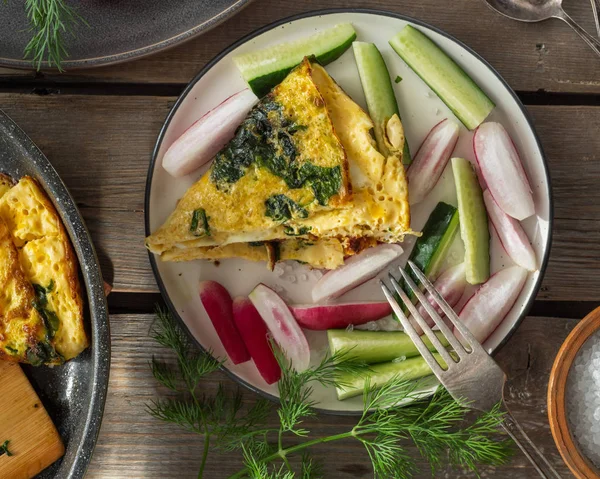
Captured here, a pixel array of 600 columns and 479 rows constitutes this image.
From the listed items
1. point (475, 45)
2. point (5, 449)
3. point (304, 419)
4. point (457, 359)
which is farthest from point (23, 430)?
point (475, 45)

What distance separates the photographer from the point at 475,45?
8.68 feet

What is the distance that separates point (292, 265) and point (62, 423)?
0.96 metres

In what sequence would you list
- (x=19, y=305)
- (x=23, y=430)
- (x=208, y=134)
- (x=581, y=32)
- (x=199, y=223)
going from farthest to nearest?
(x=581, y=32), (x=208, y=134), (x=199, y=223), (x=23, y=430), (x=19, y=305)

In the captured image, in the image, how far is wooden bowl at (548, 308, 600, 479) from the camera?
234cm

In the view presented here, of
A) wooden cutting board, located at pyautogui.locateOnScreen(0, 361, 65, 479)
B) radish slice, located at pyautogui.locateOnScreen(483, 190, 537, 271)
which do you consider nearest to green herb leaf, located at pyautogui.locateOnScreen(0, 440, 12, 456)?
wooden cutting board, located at pyautogui.locateOnScreen(0, 361, 65, 479)

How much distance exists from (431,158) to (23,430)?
5.47ft

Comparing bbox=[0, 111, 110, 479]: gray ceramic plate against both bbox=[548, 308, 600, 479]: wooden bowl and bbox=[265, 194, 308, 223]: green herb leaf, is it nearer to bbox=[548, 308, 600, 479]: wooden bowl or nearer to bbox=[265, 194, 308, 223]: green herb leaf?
bbox=[265, 194, 308, 223]: green herb leaf

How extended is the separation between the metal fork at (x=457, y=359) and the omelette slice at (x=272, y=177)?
430 millimetres

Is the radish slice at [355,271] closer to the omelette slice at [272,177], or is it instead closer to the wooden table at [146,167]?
the omelette slice at [272,177]

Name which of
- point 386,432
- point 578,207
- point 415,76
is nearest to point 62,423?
point 386,432

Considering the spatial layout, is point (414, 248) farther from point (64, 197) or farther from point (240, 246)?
point (64, 197)

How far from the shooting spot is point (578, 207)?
267cm

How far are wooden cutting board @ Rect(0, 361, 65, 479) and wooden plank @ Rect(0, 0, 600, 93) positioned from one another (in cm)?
117

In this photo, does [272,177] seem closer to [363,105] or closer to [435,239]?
[363,105]
